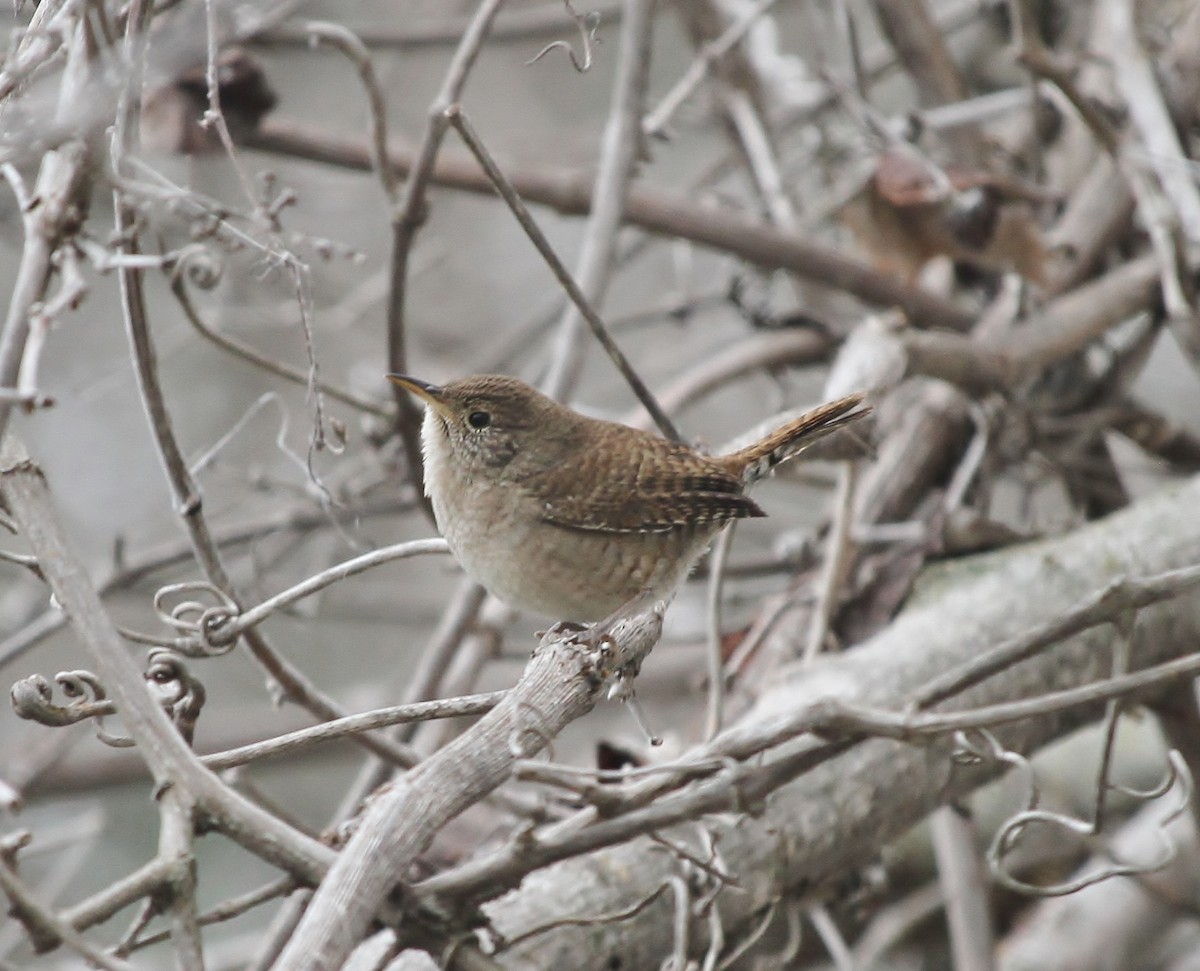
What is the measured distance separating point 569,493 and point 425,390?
34 cm

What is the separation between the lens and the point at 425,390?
2.72 metres

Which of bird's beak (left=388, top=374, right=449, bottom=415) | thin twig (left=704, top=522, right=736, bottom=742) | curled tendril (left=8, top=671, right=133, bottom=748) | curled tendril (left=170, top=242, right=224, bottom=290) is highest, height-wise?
curled tendril (left=170, top=242, right=224, bottom=290)

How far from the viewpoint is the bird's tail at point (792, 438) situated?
267cm

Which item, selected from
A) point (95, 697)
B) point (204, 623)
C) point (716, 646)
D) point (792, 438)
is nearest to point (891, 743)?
point (716, 646)

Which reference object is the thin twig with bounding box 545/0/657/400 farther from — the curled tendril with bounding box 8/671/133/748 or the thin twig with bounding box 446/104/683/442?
the curled tendril with bounding box 8/671/133/748

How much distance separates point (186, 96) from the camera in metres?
3.12

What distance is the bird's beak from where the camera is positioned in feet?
8.51

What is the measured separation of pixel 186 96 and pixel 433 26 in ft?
5.26

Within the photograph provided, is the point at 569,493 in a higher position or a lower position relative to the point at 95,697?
lower

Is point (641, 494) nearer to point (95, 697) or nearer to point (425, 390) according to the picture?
point (425, 390)

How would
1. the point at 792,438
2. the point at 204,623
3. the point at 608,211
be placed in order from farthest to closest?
the point at 608,211 → the point at 792,438 → the point at 204,623

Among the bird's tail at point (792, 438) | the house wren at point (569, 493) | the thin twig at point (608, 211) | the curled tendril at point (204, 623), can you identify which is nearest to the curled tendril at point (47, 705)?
the curled tendril at point (204, 623)

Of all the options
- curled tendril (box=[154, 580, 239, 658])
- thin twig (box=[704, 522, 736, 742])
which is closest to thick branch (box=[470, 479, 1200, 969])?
thin twig (box=[704, 522, 736, 742])

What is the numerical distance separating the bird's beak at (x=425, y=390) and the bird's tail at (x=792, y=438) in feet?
1.87
